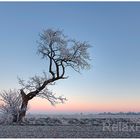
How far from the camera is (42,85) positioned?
802 inches

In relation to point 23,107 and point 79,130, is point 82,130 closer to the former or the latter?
point 79,130

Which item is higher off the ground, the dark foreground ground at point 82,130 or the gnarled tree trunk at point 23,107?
the gnarled tree trunk at point 23,107

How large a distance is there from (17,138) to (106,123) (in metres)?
5.82

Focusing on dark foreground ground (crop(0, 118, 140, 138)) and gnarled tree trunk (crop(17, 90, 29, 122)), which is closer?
dark foreground ground (crop(0, 118, 140, 138))

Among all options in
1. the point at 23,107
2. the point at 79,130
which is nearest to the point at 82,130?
the point at 79,130

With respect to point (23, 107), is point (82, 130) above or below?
below

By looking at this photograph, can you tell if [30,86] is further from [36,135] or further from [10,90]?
[36,135]

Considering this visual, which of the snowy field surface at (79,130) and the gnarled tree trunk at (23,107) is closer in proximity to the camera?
the snowy field surface at (79,130)

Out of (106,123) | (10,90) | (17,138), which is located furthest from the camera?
(10,90)

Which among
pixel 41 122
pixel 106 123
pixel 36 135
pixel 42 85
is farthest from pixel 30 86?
pixel 36 135

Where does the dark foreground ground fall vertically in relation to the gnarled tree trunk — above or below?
below

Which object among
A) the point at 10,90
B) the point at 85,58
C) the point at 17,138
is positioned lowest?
the point at 17,138

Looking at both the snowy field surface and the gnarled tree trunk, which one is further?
the gnarled tree trunk

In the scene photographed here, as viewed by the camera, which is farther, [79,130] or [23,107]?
[23,107]
